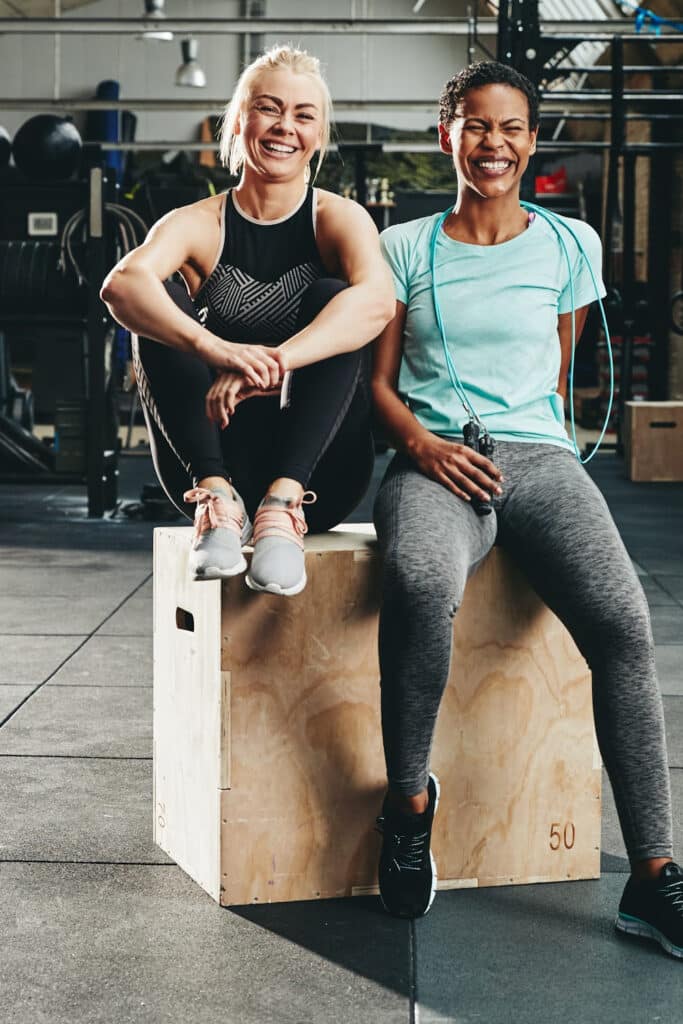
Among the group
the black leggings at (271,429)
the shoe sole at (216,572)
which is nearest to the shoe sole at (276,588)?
the shoe sole at (216,572)

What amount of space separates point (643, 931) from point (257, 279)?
3.68ft

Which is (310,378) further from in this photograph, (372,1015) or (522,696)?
(372,1015)

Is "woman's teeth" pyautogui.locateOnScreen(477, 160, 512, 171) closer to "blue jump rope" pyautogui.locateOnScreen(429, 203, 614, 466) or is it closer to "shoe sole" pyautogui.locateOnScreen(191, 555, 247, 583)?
"blue jump rope" pyautogui.locateOnScreen(429, 203, 614, 466)

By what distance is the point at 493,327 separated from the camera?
2.02m

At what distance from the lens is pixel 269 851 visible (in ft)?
6.11

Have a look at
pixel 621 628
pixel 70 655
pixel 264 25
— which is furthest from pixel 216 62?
pixel 621 628

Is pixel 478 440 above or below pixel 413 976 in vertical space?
above

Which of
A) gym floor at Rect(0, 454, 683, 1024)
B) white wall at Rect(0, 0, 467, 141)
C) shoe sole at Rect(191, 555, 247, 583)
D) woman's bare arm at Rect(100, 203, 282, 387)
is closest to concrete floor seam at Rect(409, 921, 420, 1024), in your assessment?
gym floor at Rect(0, 454, 683, 1024)

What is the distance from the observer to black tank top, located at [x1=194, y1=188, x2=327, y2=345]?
2117 millimetres

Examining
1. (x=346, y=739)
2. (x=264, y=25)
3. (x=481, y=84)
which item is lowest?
(x=346, y=739)

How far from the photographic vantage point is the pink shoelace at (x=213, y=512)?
186 cm

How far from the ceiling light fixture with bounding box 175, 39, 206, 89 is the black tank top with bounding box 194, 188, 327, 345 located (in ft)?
42.9

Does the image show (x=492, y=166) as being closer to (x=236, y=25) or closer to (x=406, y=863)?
(x=406, y=863)

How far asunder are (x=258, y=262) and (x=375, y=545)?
521 millimetres
